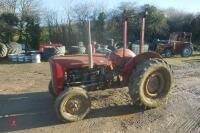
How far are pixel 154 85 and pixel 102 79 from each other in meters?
1.18

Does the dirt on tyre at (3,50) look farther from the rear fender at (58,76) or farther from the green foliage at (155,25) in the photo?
the rear fender at (58,76)

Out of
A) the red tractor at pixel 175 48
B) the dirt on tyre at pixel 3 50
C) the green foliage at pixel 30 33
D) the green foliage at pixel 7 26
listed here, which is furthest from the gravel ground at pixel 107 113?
the green foliage at pixel 30 33

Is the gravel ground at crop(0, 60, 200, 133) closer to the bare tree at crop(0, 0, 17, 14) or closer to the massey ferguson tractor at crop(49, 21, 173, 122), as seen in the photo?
the massey ferguson tractor at crop(49, 21, 173, 122)

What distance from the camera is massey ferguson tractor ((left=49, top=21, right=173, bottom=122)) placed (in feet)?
21.7

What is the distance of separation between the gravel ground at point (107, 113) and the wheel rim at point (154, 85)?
36 cm

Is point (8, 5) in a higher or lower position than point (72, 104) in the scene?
higher

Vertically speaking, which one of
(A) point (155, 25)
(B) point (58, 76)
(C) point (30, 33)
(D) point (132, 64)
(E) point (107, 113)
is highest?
(A) point (155, 25)

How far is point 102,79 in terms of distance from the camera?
290 inches

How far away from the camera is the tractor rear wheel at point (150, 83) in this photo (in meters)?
6.90

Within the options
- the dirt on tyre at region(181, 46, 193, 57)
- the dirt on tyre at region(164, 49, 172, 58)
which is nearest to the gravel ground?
the dirt on tyre at region(164, 49, 172, 58)

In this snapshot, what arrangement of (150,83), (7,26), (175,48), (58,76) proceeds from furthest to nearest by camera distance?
(7,26) < (175,48) < (150,83) < (58,76)

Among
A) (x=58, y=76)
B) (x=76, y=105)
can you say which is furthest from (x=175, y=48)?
(x=76, y=105)

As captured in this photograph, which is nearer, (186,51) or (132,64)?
(132,64)

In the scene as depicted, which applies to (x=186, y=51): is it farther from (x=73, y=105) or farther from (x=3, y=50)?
(x=73, y=105)
